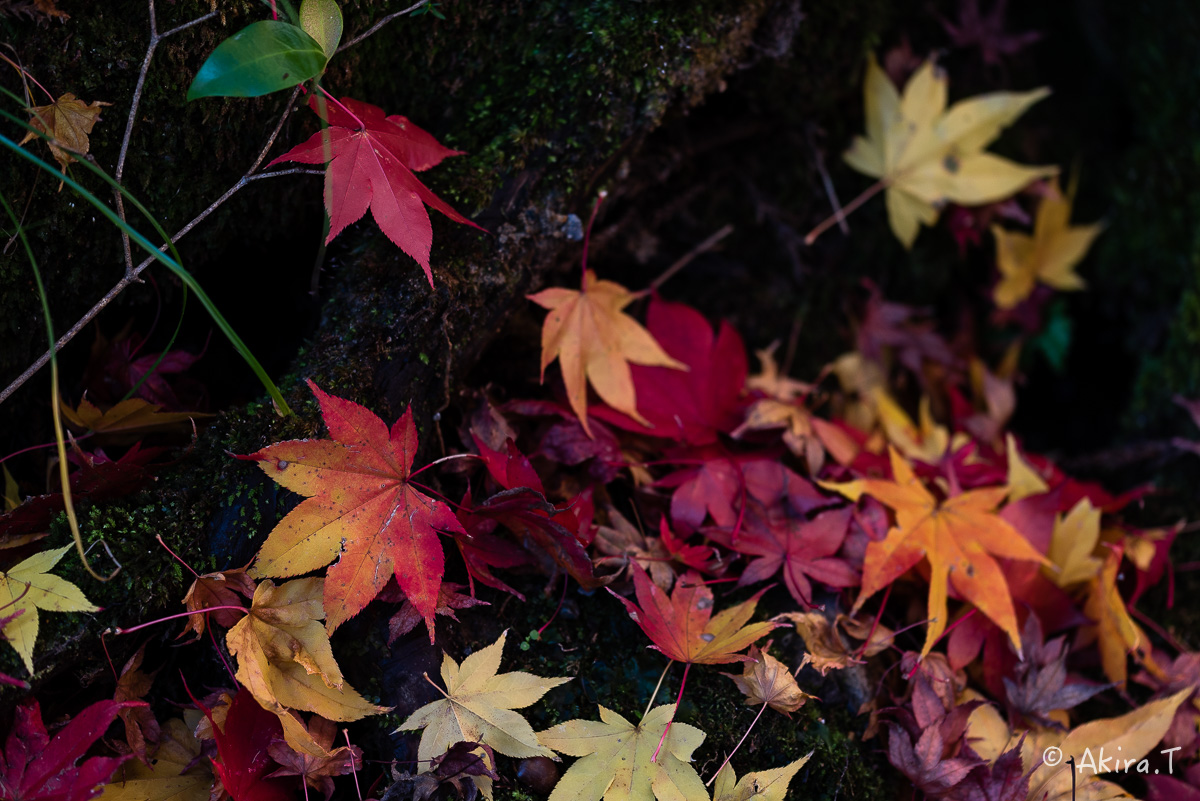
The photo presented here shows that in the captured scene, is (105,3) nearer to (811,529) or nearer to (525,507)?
(525,507)

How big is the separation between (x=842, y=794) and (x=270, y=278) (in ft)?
4.10

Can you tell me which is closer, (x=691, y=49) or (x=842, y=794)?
(x=842, y=794)

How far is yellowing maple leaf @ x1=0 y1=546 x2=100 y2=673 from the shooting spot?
87 centimetres

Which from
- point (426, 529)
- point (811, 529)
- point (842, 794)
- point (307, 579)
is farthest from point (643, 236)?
point (842, 794)

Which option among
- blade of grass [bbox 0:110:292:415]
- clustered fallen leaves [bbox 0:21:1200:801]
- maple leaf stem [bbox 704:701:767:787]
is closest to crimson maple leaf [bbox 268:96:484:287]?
clustered fallen leaves [bbox 0:21:1200:801]

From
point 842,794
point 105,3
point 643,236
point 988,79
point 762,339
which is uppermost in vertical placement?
point 105,3

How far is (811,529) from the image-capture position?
1.27 meters

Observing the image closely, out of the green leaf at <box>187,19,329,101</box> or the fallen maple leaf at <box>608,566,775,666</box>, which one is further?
the fallen maple leaf at <box>608,566,775,666</box>

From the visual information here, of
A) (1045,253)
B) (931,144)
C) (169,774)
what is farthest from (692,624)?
(1045,253)

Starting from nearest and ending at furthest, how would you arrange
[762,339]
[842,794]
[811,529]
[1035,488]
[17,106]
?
[17,106], [842,794], [811,529], [1035,488], [762,339]

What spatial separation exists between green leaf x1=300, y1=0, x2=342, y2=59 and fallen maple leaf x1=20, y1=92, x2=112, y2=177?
29cm

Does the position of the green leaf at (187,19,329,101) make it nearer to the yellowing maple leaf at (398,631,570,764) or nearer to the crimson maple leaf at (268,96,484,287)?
the crimson maple leaf at (268,96,484,287)

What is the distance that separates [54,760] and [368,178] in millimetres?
798

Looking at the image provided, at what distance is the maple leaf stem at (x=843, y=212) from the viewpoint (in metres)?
1.64
